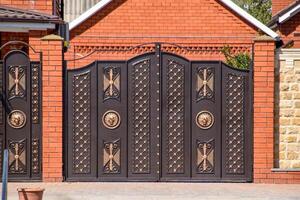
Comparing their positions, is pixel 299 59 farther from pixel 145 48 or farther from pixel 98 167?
pixel 145 48

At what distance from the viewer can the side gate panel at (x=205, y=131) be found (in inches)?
464

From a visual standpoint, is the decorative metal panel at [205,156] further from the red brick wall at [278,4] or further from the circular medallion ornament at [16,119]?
the red brick wall at [278,4]

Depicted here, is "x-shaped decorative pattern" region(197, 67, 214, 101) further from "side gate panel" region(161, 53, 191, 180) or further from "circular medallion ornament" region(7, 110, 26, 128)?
"circular medallion ornament" region(7, 110, 26, 128)

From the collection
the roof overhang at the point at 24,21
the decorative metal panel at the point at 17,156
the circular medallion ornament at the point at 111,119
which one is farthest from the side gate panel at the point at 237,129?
the roof overhang at the point at 24,21

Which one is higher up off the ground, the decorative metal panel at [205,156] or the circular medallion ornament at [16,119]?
the circular medallion ornament at [16,119]

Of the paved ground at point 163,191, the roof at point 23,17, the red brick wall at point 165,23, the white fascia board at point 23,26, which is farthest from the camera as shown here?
the red brick wall at point 165,23

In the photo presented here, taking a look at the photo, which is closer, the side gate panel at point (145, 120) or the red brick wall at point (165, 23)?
the side gate panel at point (145, 120)

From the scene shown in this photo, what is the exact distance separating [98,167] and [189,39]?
25.9 ft

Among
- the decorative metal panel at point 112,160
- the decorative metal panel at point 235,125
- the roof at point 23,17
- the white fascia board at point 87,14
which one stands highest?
the white fascia board at point 87,14

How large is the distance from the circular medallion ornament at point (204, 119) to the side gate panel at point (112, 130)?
1243 mm

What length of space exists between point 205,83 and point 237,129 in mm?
951

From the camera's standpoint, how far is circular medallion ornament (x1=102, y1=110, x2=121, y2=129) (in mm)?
11766

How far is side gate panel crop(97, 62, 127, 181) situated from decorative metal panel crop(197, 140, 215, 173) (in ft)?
4.08

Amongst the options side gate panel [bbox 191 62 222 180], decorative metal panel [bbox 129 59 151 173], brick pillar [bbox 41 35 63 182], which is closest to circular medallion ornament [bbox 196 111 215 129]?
side gate panel [bbox 191 62 222 180]
